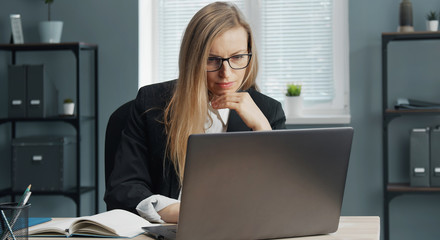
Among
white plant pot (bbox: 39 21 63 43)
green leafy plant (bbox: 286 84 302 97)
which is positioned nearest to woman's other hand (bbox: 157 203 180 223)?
green leafy plant (bbox: 286 84 302 97)

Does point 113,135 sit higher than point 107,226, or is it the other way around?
point 113,135

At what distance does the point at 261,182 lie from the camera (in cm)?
113

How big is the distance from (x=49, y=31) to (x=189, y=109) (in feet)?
7.60

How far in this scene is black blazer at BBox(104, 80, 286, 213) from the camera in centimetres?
175

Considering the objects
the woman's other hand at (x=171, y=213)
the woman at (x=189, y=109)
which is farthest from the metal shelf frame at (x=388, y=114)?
the woman's other hand at (x=171, y=213)

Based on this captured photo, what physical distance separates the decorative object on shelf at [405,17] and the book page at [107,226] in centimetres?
248

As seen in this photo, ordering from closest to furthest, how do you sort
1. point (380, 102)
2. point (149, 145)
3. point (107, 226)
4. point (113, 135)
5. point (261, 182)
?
point (261, 182)
point (107, 226)
point (149, 145)
point (113, 135)
point (380, 102)

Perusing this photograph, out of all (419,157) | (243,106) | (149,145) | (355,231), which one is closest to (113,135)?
(149,145)

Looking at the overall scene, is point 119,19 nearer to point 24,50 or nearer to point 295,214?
point 24,50

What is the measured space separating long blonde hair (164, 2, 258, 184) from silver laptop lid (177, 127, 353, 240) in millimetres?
592

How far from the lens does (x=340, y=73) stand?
12.2 feet

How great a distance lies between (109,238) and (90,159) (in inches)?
107

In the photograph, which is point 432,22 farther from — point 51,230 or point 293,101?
point 51,230

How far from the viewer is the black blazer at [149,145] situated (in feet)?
5.73
